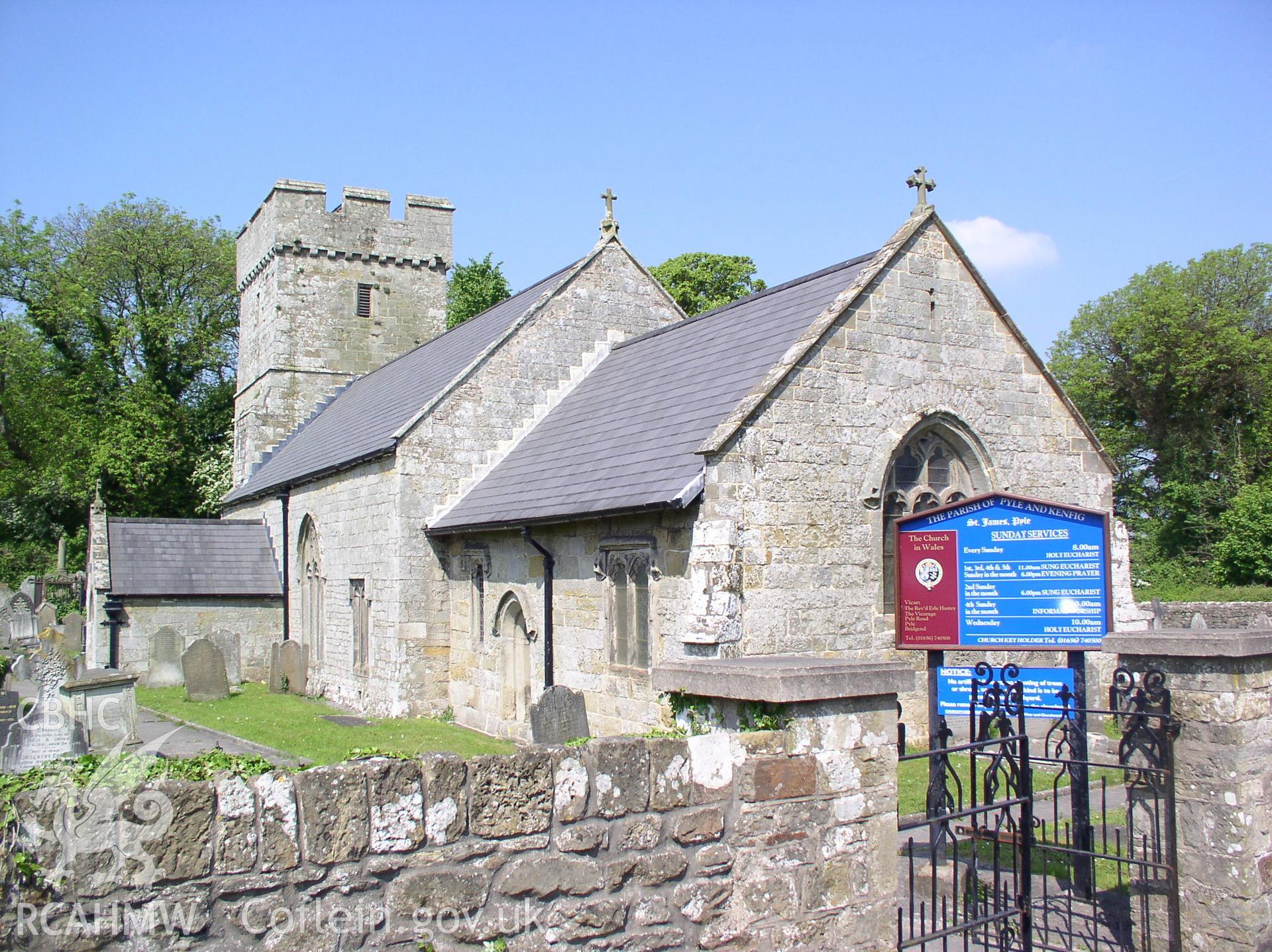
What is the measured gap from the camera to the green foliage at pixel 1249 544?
108 ft

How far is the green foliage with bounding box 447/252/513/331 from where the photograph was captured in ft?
142

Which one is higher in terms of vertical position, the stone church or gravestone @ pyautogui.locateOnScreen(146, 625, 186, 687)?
the stone church

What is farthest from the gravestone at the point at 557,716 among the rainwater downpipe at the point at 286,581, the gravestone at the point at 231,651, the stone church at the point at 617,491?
the rainwater downpipe at the point at 286,581

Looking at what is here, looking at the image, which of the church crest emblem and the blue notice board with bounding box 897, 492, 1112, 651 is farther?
the church crest emblem

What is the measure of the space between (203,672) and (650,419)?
11.0m

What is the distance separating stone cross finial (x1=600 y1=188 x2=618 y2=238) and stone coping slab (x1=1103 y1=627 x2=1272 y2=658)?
14.8m

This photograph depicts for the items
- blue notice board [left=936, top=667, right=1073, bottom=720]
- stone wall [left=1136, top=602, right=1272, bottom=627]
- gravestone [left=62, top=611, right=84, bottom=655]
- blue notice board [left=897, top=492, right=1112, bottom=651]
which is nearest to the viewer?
blue notice board [left=897, top=492, right=1112, bottom=651]

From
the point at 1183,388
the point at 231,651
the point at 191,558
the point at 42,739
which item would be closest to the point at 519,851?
the point at 42,739

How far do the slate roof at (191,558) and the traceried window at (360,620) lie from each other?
500 centimetres

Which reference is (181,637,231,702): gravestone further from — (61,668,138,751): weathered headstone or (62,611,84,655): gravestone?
(62,611,84,655): gravestone

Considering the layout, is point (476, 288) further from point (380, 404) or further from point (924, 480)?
point (924, 480)

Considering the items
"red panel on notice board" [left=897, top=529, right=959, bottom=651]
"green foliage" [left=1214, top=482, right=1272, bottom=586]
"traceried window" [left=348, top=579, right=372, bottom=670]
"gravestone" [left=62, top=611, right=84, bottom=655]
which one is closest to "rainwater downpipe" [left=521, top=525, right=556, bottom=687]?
"traceried window" [left=348, top=579, right=372, bottom=670]

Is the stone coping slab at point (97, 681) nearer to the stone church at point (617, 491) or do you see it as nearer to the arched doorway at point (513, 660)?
the stone church at point (617, 491)

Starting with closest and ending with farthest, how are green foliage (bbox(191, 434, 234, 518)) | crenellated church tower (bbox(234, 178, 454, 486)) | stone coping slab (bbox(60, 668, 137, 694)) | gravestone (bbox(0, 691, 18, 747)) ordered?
gravestone (bbox(0, 691, 18, 747))
stone coping slab (bbox(60, 668, 137, 694))
crenellated church tower (bbox(234, 178, 454, 486))
green foliage (bbox(191, 434, 234, 518))
